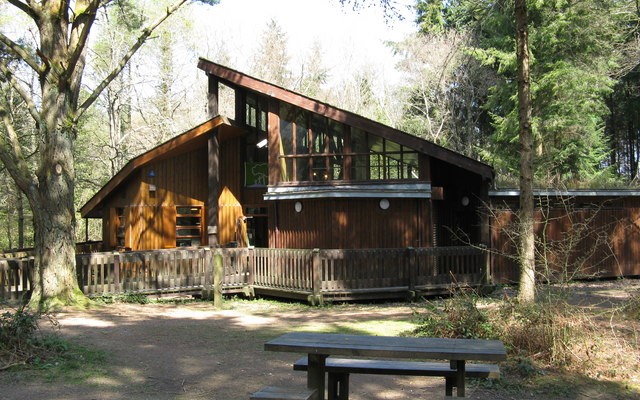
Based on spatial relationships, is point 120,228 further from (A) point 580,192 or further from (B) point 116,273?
(A) point 580,192

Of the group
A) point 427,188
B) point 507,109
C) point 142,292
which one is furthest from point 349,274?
point 507,109

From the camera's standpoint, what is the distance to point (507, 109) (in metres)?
27.9

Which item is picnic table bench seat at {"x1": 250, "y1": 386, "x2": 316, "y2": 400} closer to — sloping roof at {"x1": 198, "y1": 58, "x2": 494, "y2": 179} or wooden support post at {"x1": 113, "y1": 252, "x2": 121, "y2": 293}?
wooden support post at {"x1": 113, "y1": 252, "x2": 121, "y2": 293}

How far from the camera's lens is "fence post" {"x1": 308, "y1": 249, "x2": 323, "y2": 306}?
45.6 ft

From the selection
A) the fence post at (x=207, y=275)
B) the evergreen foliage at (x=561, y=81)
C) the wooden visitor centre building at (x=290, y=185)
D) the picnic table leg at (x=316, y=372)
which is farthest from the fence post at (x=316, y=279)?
the evergreen foliage at (x=561, y=81)

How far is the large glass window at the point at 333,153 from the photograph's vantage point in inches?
608

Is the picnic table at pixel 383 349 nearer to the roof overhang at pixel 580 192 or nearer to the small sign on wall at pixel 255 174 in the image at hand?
the roof overhang at pixel 580 192

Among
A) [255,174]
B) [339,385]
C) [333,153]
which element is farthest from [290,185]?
[339,385]

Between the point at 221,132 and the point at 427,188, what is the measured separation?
7453mm

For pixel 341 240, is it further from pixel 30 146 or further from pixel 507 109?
pixel 30 146

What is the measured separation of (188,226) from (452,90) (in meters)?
21.1

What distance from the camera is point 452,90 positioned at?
34062mm

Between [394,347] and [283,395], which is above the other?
[394,347]

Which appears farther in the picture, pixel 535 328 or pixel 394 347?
pixel 535 328
